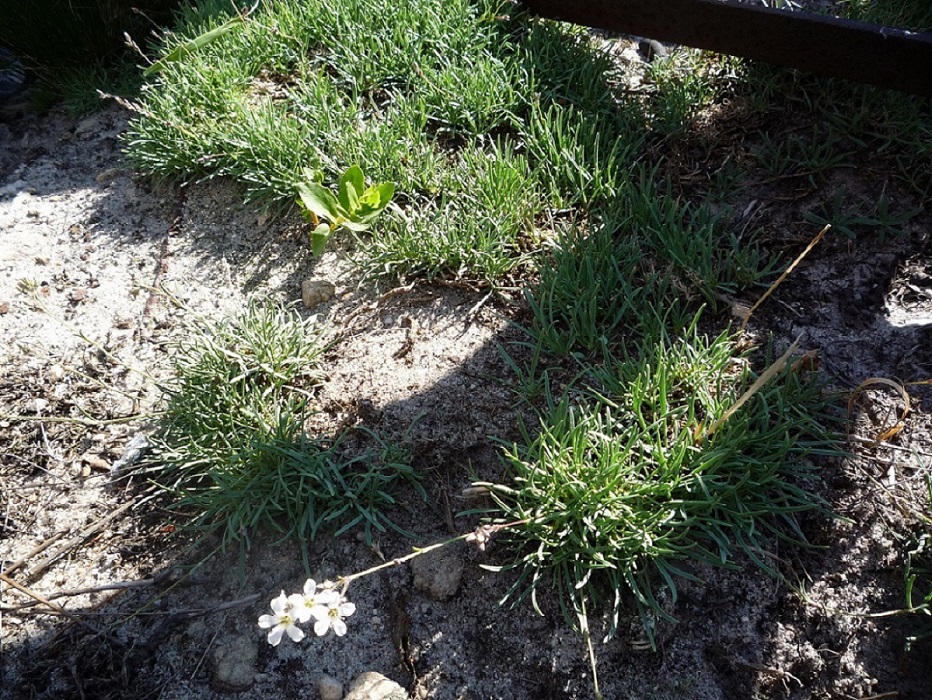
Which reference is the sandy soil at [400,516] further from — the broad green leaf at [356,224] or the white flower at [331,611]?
the white flower at [331,611]

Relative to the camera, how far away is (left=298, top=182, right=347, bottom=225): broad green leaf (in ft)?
8.70

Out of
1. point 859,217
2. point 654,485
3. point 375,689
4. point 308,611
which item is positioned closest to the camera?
point 308,611

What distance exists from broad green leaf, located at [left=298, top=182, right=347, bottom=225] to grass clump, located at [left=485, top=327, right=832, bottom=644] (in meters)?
1.11

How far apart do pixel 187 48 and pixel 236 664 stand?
8.44 feet

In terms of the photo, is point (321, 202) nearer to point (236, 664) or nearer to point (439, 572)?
point (439, 572)

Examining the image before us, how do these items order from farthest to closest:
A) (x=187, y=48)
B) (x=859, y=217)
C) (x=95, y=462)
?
(x=187, y=48) < (x=859, y=217) < (x=95, y=462)

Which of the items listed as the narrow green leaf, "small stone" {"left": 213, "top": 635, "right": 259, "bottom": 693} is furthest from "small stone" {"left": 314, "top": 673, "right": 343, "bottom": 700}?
the narrow green leaf

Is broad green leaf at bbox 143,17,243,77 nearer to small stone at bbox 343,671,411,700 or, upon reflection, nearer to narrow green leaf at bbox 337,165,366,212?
narrow green leaf at bbox 337,165,366,212

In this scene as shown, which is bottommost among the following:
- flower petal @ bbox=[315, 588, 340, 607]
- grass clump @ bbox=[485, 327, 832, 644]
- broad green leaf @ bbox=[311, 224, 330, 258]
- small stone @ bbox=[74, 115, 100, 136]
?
grass clump @ bbox=[485, 327, 832, 644]

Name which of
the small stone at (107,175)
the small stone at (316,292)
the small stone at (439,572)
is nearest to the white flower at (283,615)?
the small stone at (439,572)

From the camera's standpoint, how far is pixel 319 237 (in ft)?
8.63

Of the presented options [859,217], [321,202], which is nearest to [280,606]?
[321,202]

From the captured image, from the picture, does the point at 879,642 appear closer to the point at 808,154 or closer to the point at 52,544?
the point at 808,154

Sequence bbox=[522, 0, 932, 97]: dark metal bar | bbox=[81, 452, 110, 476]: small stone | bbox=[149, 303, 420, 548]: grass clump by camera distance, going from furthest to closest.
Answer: bbox=[522, 0, 932, 97]: dark metal bar → bbox=[81, 452, 110, 476]: small stone → bbox=[149, 303, 420, 548]: grass clump
